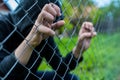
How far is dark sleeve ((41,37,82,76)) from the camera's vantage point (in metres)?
2.82

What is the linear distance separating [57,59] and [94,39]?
152cm

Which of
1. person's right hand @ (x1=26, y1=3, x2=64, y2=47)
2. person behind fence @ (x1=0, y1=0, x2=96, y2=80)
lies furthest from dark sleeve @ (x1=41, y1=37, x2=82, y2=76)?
person's right hand @ (x1=26, y1=3, x2=64, y2=47)

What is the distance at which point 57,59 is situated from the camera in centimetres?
296

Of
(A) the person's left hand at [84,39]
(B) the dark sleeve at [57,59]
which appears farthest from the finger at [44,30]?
(A) the person's left hand at [84,39]

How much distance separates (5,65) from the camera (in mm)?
2225

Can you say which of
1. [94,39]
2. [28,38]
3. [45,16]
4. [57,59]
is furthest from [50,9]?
[94,39]

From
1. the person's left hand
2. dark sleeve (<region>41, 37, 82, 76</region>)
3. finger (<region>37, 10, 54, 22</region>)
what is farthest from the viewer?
the person's left hand

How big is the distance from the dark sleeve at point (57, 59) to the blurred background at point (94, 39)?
0.23 ft

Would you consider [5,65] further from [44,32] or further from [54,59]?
[54,59]

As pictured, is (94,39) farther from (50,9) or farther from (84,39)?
(50,9)

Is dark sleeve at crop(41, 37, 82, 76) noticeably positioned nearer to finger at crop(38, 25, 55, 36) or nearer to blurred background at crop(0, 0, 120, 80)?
blurred background at crop(0, 0, 120, 80)

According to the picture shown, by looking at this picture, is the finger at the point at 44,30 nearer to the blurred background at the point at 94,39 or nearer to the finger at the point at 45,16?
the finger at the point at 45,16

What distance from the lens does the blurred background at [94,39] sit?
3.13 m

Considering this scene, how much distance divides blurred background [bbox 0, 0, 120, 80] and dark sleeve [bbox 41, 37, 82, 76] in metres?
0.07
